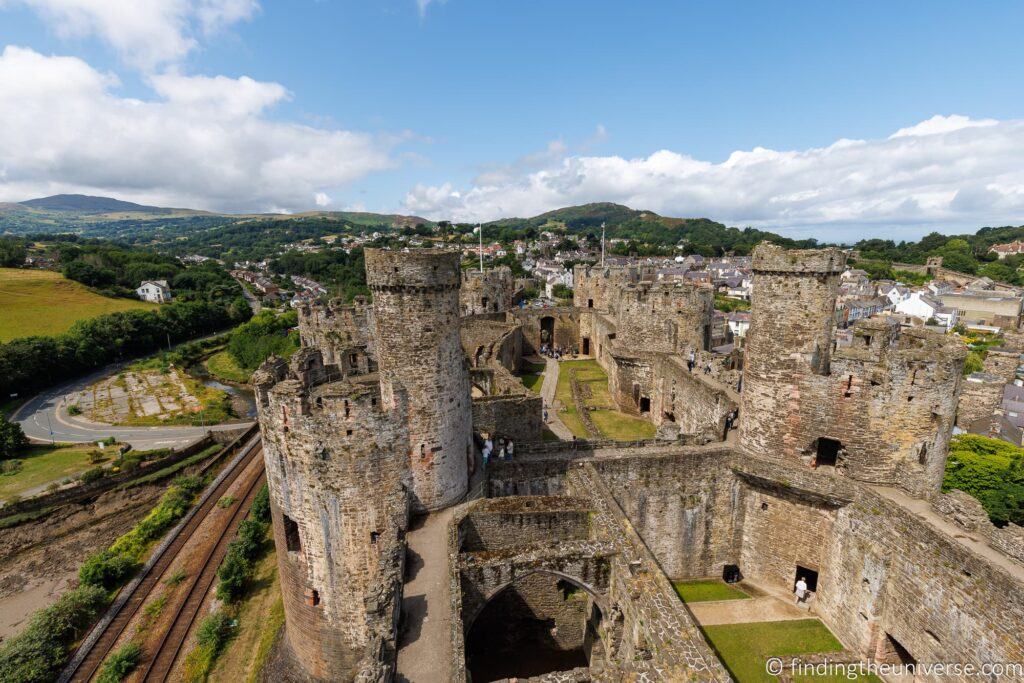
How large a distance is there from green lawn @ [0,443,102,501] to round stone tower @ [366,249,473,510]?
42348 mm

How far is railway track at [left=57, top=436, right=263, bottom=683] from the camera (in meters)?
22.0

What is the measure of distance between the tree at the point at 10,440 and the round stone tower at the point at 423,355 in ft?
171

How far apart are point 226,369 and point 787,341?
268 feet

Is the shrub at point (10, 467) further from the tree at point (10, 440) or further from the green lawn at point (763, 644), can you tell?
the green lawn at point (763, 644)

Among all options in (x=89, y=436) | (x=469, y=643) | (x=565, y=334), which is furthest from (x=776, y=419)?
(x=89, y=436)

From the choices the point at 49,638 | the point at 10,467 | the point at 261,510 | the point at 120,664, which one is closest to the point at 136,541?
the point at 261,510

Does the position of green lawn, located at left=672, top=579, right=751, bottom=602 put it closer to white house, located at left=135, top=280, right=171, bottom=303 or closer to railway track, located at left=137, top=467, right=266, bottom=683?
railway track, located at left=137, top=467, right=266, bottom=683

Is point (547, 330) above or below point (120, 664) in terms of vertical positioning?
above

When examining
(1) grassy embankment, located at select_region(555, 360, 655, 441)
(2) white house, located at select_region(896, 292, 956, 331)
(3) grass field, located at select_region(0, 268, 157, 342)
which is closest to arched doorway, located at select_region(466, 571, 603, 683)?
(1) grassy embankment, located at select_region(555, 360, 655, 441)

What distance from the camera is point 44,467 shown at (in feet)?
137

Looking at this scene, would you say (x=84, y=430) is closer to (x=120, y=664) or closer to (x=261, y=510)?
(x=261, y=510)

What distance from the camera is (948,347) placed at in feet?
53.3

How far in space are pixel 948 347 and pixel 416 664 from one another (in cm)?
1930

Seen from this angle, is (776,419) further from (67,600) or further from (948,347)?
(67,600)
